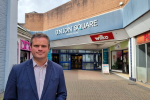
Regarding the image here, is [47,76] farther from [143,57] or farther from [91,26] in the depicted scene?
[91,26]

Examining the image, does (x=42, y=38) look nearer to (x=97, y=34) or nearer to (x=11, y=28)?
(x=11, y=28)

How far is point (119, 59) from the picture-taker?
1223 cm

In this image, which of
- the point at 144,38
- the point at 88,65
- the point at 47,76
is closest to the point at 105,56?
the point at 88,65

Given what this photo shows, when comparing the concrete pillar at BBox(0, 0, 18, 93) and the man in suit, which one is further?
the concrete pillar at BBox(0, 0, 18, 93)

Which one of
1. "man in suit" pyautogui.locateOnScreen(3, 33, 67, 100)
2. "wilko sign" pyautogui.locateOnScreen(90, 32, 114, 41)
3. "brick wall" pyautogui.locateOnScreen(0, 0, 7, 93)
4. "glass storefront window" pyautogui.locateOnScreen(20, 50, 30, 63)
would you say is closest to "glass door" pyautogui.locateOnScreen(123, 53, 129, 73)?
"wilko sign" pyautogui.locateOnScreen(90, 32, 114, 41)

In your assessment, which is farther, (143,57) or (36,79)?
(143,57)

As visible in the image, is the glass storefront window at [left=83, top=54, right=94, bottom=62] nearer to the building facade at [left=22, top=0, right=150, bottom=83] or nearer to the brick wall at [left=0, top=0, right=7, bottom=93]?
the building facade at [left=22, top=0, right=150, bottom=83]

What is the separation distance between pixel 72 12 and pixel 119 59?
7.29m

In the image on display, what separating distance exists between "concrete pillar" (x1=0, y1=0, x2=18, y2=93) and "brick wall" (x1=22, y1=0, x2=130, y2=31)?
22.3 feet

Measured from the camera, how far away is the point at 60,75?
5.15 feet

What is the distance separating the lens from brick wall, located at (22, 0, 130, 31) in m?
9.10

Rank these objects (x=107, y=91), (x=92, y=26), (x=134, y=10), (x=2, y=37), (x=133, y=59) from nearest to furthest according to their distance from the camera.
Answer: (x=2, y=37) → (x=107, y=91) → (x=134, y=10) → (x=133, y=59) → (x=92, y=26)

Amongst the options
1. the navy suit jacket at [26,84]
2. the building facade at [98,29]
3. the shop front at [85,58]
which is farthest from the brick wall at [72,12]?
the navy suit jacket at [26,84]

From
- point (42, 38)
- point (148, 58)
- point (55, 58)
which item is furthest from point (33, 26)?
point (42, 38)
